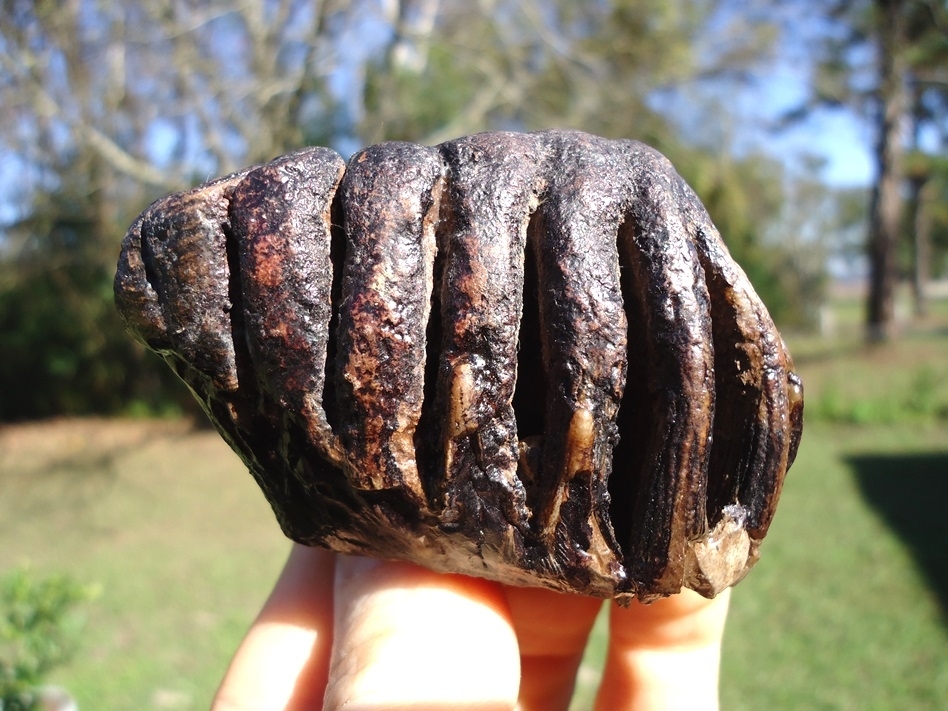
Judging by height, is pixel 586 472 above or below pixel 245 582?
above

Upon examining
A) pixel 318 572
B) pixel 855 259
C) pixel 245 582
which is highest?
pixel 318 572

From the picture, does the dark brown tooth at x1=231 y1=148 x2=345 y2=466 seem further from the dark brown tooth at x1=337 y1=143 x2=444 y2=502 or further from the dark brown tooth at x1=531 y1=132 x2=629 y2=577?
the dark brown tooth at x1=531 y1=132 x2=629 y2=577

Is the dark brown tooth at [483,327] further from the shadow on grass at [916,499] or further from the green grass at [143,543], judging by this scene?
the shadow on grass at [916,499]

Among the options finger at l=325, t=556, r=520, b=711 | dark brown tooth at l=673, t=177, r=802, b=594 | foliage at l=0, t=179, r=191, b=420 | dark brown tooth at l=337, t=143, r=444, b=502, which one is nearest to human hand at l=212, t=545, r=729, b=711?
finger at l=325, t=556, r=520, b=711

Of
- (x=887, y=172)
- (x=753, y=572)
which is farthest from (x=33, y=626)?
(x=887, y=172)

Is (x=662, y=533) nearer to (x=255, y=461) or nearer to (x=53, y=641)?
(x=255, y=461)

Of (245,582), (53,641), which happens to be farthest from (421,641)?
(245,582)

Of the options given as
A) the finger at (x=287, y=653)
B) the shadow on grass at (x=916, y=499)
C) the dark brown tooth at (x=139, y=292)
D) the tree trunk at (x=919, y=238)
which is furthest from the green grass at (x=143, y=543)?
the tree trunk at (x=919, y=238)
